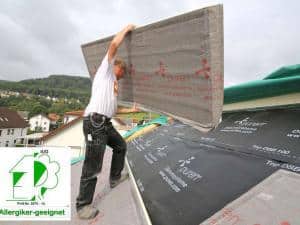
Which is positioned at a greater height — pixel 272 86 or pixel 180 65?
pixel 180 65

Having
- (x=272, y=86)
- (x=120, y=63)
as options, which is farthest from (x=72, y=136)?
(x=272, y=86)

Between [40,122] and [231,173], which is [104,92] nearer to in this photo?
[231,173]

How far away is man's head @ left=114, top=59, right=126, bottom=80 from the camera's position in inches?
90.5

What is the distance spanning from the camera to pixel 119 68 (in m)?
2.31

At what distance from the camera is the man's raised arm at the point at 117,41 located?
81.8 inches

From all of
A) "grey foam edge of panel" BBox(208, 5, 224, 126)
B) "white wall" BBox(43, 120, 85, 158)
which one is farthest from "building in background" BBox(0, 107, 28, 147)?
"grey foam edge of panel" BBox(208, 5, 224, 126)

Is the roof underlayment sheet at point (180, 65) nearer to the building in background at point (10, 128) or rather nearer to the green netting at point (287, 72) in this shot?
the green netting at point (287, 72)

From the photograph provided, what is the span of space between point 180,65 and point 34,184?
231cm

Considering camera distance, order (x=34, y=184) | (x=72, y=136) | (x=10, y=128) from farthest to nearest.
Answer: (x=10, y=128) < (x=72, y=136) < (x=34, y=184)

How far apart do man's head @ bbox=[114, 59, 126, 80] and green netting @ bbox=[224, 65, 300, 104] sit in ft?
3.88

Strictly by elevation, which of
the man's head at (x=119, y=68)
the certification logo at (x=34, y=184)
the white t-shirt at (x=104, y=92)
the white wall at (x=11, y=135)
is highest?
the man's head at (x=119, y=68)

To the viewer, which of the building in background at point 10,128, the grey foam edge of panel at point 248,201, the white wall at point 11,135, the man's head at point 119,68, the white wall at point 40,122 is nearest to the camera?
the grey foam edge of panel at point 248,201

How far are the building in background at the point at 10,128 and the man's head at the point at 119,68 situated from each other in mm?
42520

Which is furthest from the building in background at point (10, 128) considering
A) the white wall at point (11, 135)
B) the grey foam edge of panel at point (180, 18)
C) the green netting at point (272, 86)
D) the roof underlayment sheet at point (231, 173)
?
the grey foam edge of panel at point (180, 18)
